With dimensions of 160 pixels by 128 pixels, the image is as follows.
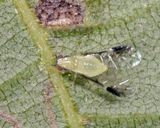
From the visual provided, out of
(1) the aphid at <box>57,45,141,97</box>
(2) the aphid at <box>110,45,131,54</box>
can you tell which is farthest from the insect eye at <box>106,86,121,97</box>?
(2) the aphid at <box>110,45,131,54</box>


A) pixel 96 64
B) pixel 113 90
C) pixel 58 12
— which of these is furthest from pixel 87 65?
pixel 58 12

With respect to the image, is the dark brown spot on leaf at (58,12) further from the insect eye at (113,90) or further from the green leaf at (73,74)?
the insect eye at (113,90)

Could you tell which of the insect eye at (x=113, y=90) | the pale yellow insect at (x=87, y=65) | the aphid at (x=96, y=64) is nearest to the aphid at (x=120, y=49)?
the aphid at (x=96, y=64)

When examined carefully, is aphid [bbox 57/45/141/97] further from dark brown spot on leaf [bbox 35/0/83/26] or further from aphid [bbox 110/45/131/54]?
dark brown spot on leaf [bbox 35/0/83/26]

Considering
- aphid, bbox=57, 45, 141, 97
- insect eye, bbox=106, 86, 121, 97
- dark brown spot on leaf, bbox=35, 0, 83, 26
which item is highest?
dark brown spot on leaf, bbox=35, 0, 83, 26

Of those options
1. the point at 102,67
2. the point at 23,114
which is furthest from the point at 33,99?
the point at 102,67

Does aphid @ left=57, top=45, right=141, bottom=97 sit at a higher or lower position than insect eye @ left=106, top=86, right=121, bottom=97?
higher

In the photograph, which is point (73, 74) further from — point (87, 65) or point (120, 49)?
point (120, 49)
